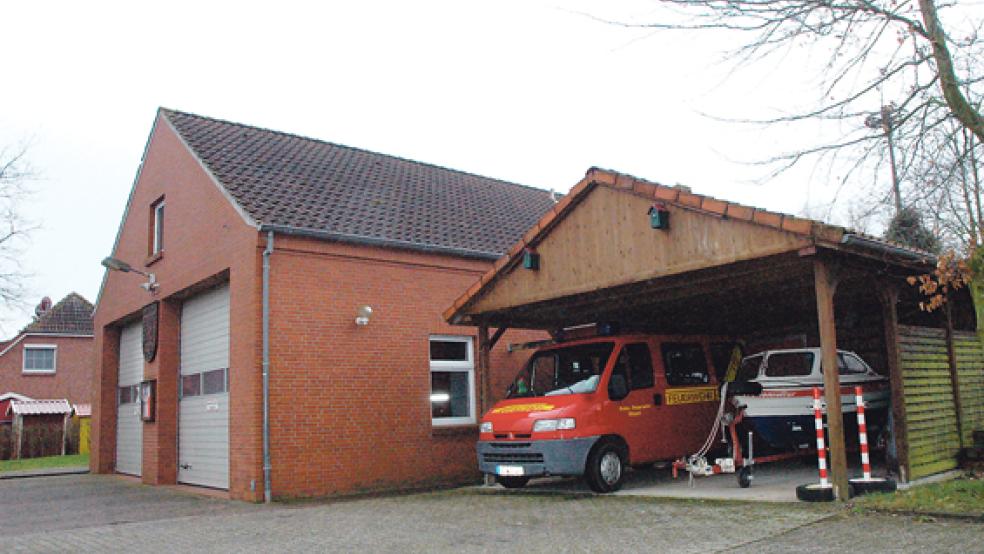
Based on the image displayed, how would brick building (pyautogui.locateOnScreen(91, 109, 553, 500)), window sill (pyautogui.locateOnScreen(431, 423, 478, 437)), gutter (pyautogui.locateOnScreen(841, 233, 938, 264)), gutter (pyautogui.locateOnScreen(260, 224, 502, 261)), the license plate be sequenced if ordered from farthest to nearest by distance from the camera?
1. window sill (pyautogui.locateOnScreen(431, 423, 478, 437))
2. gutter (pyautogui.locateOnScreen(260, 224, 502, 261))
3. brick building (pyautogui.locateOnScreen(91, 109, 553, 500))
4. the license plate
5. gutter (pyautogui.locateOnScreen(841, 233, 938, 264))

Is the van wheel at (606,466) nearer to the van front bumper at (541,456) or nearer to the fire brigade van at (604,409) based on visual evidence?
the fire brigade van at (604,409)

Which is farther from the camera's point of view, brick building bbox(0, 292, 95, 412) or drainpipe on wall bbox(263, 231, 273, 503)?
brick building bbox(0, 292, 95, 412)

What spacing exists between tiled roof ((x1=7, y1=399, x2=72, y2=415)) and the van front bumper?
32.7 m

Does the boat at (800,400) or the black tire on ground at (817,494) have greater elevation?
the boat at (800,400)

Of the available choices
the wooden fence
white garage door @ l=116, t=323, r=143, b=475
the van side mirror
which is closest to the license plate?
the van side mirror

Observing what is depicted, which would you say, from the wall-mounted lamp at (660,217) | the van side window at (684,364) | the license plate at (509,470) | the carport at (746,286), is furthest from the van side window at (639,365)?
the wall-mounted lamp at (660,217)

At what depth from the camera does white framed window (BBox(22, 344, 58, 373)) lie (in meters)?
43.8

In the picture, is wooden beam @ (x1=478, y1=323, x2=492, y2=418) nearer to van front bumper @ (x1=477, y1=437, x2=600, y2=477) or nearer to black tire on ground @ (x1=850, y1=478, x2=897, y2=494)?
van front bumper @ (x1=477, y1=437, x2=600, y2=477)

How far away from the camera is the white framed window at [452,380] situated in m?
15.2

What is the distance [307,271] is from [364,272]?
44.6 inches

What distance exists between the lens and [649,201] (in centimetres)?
1048

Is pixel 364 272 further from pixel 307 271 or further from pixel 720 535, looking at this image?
pixel 720 535

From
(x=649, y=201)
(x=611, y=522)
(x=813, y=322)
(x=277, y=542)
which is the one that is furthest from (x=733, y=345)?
(x=277, y=542)

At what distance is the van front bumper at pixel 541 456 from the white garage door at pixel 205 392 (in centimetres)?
538
